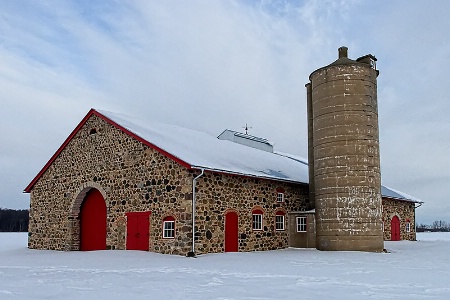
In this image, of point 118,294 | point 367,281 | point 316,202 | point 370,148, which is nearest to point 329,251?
point 316,202

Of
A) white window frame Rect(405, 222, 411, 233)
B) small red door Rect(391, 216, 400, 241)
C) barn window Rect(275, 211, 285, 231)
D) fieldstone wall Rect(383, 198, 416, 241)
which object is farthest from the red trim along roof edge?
white window frame Rect(405, 222, 411, 233)

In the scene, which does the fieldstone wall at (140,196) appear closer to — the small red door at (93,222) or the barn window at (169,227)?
the barn window at (169,227)

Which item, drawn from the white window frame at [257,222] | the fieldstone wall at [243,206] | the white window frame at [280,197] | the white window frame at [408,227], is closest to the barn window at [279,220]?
the fieldstone wall at [243,206]

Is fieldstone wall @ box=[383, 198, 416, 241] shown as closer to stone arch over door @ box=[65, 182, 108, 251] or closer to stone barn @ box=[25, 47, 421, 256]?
stone barn @ box=[25, 47, 421, 256]

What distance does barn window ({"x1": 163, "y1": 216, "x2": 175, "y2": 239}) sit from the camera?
57.6 feet

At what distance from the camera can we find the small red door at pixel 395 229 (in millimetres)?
28984

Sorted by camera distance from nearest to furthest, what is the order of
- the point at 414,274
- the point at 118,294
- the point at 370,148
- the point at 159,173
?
the point at 118,294, the point at 414,274, the point at 159,173, the point at 370,148

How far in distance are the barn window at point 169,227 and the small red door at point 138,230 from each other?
34.4 inches

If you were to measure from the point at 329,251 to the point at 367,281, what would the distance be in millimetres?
8916

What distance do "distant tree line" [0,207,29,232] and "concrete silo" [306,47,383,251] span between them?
76.8m

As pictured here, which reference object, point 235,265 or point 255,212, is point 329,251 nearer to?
point 255,212

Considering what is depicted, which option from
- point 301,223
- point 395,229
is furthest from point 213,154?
point 395,229

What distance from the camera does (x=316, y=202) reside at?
2041cm

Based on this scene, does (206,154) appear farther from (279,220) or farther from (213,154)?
(279,220)
